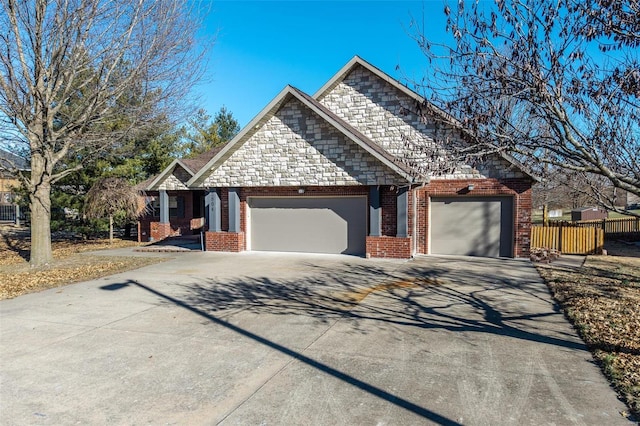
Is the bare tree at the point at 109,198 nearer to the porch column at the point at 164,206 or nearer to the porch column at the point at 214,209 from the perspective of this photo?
the porch column at the point at 164,206

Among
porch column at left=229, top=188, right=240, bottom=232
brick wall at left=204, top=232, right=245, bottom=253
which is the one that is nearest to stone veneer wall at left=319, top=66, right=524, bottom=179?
porch column at left=229, top=188, right=240, bottom=232

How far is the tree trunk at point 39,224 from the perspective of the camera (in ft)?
41.8

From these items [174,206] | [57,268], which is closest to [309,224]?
[57,268]

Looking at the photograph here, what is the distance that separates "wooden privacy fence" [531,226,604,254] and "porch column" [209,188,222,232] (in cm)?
1248

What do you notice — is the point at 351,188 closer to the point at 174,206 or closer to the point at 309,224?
the point at 309,224

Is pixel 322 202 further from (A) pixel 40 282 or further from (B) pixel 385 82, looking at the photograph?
(A) pixel 40 282

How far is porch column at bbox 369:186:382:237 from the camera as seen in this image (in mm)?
13753

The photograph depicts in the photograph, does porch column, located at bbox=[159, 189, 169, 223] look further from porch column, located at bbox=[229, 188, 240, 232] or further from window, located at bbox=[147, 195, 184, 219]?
porch column, located at bbox=[229, 188, 240, 232]

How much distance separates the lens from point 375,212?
13852 mm

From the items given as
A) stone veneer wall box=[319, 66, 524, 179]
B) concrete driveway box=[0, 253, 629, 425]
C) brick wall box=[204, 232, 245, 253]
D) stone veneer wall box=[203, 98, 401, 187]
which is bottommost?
concrete driveway box=[0, 253, 629, 425]

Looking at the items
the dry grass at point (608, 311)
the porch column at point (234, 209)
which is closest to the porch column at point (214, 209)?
the porch column at point (234, 209)

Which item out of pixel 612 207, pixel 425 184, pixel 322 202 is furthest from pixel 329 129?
pixel 612 207

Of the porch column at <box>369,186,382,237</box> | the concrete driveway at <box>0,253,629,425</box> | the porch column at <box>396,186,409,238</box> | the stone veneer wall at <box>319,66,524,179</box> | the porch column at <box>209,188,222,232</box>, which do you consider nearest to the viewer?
the concrete driveway at <box>0,253,629,425</box>

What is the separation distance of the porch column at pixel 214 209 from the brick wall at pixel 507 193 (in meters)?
7.64
